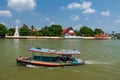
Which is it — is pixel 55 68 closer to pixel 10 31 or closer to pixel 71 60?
pixel 71 60

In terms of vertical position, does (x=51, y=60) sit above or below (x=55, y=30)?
below

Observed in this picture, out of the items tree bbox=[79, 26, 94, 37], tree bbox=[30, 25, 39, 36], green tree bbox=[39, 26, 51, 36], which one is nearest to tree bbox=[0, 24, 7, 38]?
tree bbox=[30, 25, 39, 36]

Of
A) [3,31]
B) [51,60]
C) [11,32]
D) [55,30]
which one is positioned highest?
[55,30]

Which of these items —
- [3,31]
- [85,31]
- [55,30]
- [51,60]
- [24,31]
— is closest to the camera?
[51,60]

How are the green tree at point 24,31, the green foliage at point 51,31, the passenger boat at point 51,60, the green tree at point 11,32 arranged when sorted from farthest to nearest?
the green foliage at point 51,31
the green tree at point 24,31
the green tree at point 11,32
the passenger boat at point 51,60

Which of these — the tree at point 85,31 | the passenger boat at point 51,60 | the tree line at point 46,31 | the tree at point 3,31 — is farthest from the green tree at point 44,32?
the passenger boat at point 51,60

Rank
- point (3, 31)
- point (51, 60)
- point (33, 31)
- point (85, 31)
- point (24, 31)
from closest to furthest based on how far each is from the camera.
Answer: point (51, 60), point (3, 31), point (24, 31), point (33, 31), point (85, 31)

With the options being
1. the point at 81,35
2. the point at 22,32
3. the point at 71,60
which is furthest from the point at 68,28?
the point at 71,60

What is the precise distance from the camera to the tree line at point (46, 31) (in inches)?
3904

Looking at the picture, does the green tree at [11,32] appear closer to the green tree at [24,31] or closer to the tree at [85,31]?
the green tree at [24,31]

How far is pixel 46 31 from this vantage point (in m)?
106

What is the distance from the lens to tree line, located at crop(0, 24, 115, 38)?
325 feet

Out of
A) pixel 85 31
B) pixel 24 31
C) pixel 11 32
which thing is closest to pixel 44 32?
pixel 24 31

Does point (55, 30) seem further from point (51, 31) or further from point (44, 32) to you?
point (44, 32)
